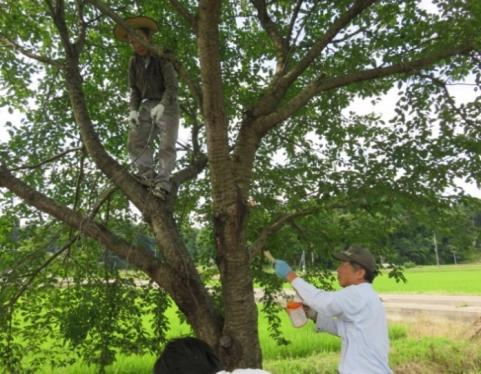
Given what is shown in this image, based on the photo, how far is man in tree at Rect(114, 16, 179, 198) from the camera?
13.6 feet

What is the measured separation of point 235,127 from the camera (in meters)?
6.14

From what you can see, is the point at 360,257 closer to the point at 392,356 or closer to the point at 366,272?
the point at 366,272

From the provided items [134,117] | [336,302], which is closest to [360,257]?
[336,302]

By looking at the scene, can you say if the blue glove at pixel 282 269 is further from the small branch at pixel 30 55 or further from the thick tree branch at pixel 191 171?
the small branch at pixel 30 55

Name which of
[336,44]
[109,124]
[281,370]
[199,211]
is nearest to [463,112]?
[336,44]

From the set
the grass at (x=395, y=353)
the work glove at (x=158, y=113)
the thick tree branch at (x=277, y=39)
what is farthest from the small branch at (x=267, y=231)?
the grass at (x=395, y=353)

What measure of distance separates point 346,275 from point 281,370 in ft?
24.2

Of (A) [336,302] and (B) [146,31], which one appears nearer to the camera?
(A) [336,302]

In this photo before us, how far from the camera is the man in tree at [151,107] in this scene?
4.14m

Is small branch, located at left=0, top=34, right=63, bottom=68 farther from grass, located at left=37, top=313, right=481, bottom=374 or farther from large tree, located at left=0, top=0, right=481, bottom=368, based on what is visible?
grass, located at left=37, top=313, right=481, bottom=374

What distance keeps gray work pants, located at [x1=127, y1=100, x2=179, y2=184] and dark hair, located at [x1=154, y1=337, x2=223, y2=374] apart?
8.30ft

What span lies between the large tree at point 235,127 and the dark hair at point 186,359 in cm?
183

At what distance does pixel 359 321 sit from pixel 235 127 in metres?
3.79

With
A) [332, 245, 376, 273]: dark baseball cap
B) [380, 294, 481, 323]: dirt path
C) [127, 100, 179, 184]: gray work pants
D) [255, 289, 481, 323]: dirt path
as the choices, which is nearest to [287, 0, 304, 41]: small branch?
[127, 100, 179, 184]: gray work pants
